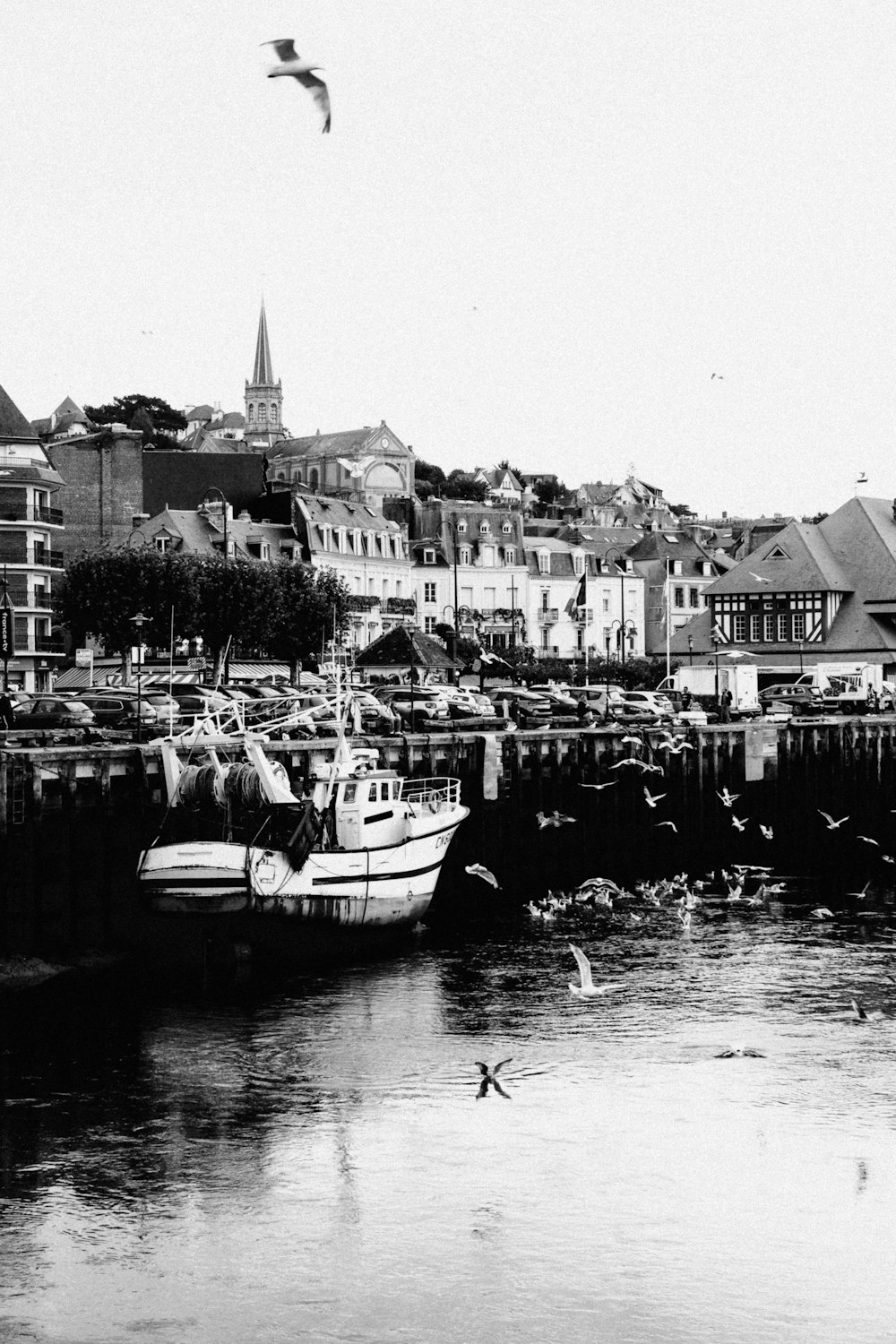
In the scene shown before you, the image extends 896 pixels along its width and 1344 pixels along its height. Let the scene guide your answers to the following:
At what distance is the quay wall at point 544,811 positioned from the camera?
39.2m

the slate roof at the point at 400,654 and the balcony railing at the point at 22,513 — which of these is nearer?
the balcony railing at the point at 22,513

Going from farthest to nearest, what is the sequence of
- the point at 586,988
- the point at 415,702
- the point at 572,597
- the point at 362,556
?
1. the point at 572,597
2. the point at 362,556
3. the point at 415,702
4. the point at 586,988

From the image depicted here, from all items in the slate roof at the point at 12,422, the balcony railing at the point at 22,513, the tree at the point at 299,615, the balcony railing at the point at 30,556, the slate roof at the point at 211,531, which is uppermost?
the slate roof at the point at 12,422

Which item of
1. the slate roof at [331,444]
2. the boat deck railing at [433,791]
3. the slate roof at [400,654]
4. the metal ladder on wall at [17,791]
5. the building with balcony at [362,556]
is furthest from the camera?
Result: the slate roof at [331,444]

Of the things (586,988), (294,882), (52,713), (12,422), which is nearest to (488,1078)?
(586,988)

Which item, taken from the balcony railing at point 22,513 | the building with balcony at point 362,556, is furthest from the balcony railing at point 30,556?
the building with balcony at point 362,556

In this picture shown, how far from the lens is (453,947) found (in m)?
44.0

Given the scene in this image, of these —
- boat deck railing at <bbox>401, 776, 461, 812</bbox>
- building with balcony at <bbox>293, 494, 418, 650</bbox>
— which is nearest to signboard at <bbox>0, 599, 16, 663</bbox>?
boat deck railing at <bbox>401, 776, 461, 812</bbox>

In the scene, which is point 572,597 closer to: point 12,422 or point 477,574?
point 477,574

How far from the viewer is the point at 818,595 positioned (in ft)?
325

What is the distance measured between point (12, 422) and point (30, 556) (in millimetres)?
6305

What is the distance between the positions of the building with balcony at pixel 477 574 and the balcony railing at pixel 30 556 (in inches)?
1742

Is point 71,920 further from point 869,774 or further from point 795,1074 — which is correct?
point 869,774

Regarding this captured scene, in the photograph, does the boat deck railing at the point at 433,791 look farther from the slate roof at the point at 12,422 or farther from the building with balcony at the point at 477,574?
the building with balcony at the point at 477,574
